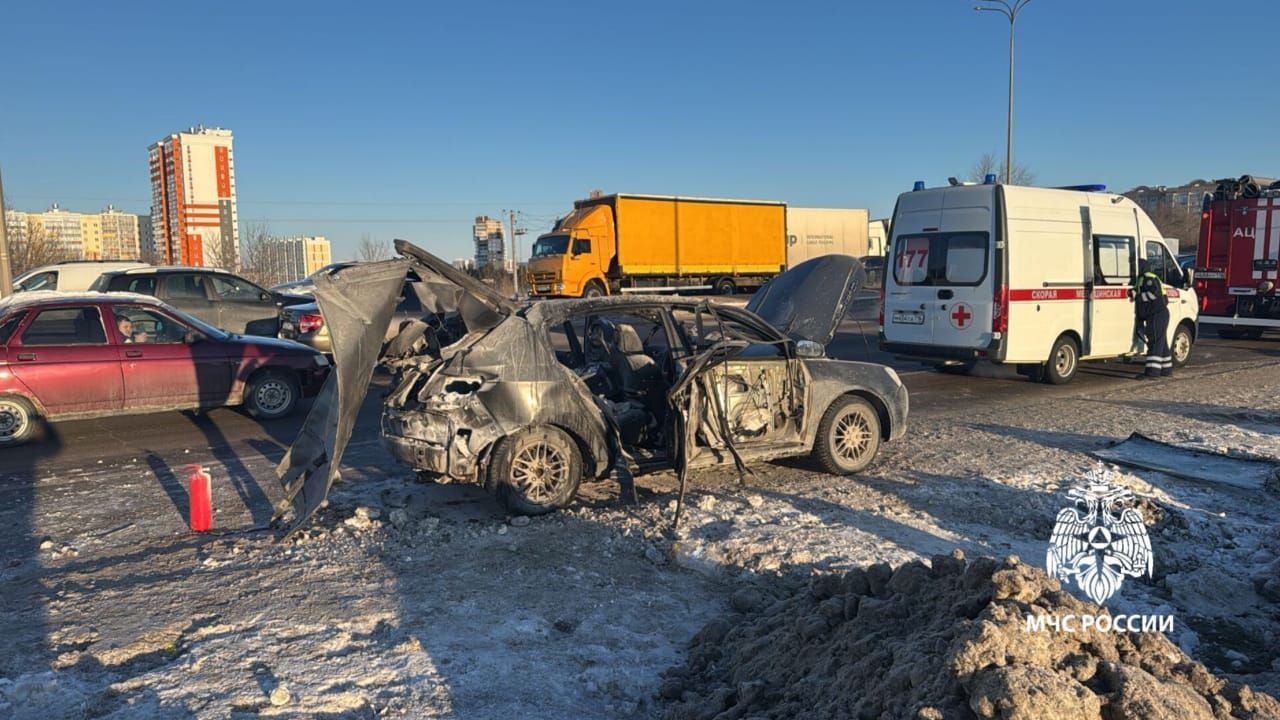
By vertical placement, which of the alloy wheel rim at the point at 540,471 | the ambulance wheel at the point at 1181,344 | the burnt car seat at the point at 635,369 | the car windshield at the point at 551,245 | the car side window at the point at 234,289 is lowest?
the alloy wheel rim at the point at 540,471

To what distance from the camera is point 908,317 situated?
12.8 meters

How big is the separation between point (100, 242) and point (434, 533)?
82.0 metres

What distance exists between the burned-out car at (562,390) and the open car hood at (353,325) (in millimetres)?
11

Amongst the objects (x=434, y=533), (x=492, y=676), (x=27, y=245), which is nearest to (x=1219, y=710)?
(x=492, y=676)

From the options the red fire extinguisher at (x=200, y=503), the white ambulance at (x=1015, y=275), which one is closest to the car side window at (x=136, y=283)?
the red fire extinguisher at (x=200, y=503)

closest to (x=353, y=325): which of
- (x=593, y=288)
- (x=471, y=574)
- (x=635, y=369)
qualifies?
(x=471, y=574)

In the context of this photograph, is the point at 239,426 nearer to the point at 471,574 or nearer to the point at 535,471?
the point at 535,471

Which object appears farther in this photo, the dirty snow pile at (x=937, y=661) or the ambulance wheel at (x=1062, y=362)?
the ambulance wheel at (x=1062, y=362)

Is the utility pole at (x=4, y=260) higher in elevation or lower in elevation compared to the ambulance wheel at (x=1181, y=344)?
higher

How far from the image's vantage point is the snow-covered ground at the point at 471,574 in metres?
3.77

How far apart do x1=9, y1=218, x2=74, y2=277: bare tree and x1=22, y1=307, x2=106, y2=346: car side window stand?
21775 mm

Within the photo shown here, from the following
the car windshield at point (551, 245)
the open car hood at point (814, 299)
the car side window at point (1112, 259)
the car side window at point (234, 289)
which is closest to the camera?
the open car hood at point (814, 299)

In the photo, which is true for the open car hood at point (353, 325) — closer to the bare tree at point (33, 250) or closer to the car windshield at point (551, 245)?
the car windshield at point (551, 245)

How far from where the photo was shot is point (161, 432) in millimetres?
9625
